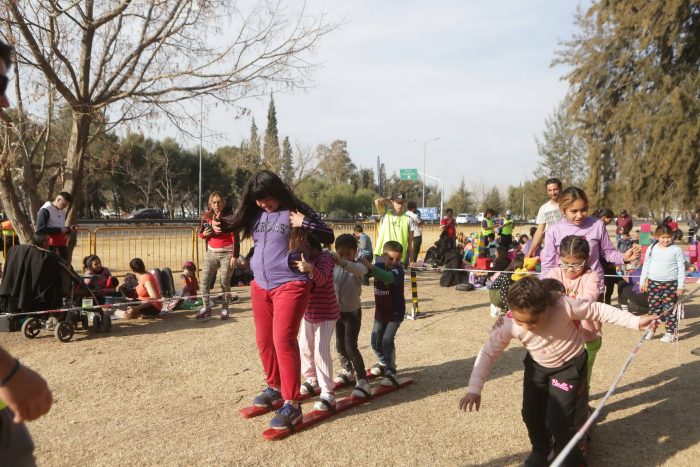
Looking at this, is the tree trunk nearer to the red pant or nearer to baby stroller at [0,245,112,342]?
baby stroller at [0,245,112,342]

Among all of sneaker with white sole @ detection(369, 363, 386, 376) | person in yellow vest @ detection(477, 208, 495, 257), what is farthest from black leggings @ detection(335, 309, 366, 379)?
person in yellow vest @ detection(477, 208, 495, 257)

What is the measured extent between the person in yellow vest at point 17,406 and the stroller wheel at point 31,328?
19.2 feet

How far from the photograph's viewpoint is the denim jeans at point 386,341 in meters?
4.94

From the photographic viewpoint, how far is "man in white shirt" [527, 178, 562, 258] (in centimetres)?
616

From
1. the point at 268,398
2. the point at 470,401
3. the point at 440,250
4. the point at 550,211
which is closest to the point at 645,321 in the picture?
the point at 470,401

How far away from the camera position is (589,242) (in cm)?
448

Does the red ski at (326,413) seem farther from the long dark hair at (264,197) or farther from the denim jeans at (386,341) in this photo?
the long dark hair at (264,197)

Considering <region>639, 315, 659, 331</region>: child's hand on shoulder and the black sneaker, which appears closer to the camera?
<region>639, 315, 659, 331</region>: child's hand on shoulder

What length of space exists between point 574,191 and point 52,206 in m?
7.01

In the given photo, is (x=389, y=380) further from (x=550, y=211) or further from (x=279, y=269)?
(x=550, y=211)

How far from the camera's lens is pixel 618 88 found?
24.3 m

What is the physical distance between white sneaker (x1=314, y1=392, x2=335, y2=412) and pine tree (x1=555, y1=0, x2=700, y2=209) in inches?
889

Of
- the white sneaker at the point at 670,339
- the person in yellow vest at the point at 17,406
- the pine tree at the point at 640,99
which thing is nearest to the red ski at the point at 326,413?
the person in yellow vest at the point at 17,406

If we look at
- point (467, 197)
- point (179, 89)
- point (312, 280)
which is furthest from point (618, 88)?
point (467, 197)
